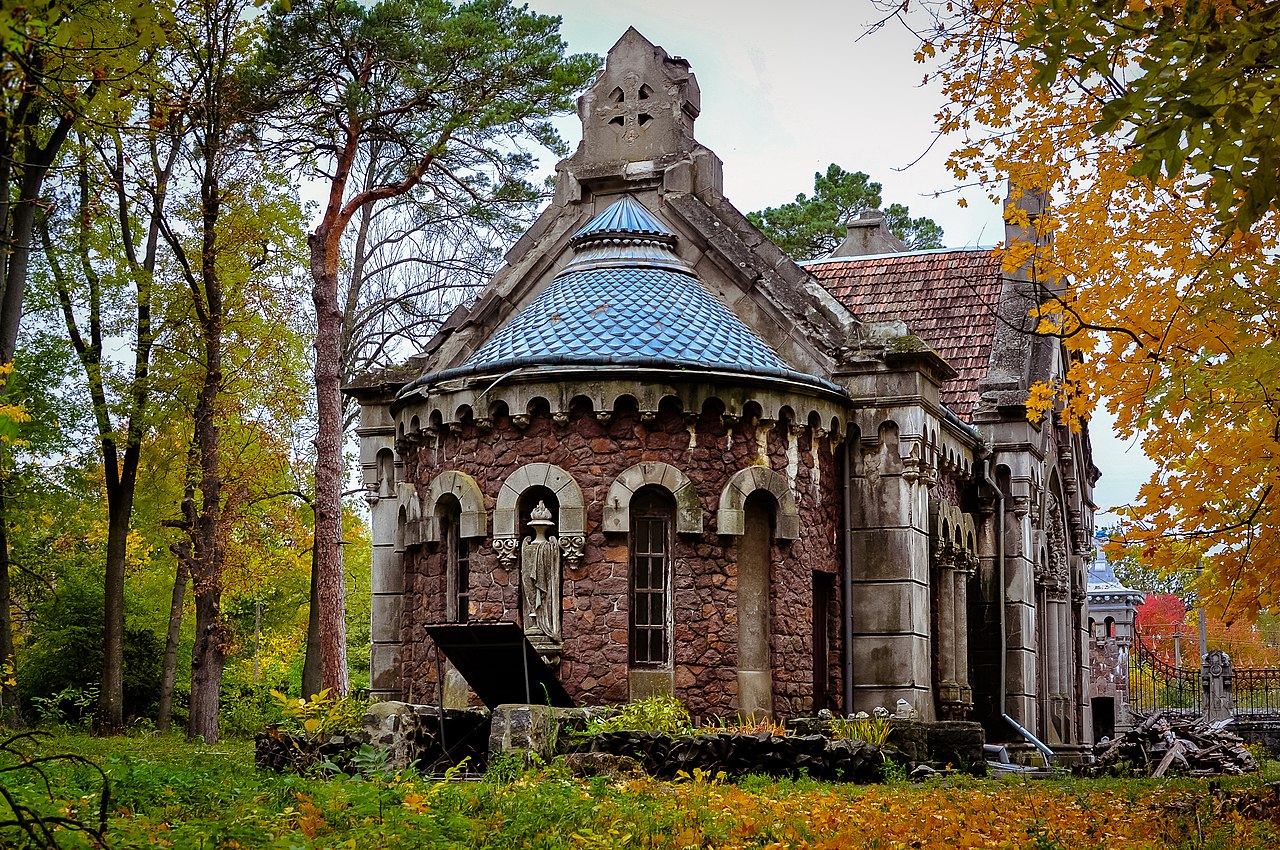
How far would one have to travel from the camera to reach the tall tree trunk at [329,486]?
23.9 metres

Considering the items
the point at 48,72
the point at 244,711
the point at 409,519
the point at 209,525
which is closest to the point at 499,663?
the point at 409,519

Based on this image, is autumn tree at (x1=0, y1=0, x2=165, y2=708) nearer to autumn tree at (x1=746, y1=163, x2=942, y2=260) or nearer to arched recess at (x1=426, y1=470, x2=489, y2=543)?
arched recess at (x1=426, y1=470, x2=489, y2=543)

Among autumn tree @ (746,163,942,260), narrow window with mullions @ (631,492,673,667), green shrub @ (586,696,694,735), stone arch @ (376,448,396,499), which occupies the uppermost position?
autumn tree @ (746,163,942,260)

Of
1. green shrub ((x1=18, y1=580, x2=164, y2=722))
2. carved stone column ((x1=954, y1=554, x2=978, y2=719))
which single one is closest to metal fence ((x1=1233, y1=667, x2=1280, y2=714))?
carved stone column ((x1=954, y1=554, x2=978, y2=719))

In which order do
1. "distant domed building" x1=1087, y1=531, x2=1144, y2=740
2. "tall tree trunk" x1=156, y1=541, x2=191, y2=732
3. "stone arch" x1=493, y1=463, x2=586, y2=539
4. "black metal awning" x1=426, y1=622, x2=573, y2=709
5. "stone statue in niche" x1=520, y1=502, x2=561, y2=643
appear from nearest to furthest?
1. "black metal awning" x1=426, y1=622, x2=573, y2=709
2. "stone statue in niche" x1=520, y1=502, x2=561, y2=643
3. "stone arch" x1=493, y1=463, x2=586, y2=539
4. "tall tree trunk" x1=156, y1=541, x2=191, y2=732
5. "distant domed building" x1=1087, y1=531, x2=1144, y2=740

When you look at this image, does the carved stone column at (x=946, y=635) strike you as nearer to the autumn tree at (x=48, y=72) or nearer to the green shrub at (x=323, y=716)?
the green shrub at (x=323, y=716)

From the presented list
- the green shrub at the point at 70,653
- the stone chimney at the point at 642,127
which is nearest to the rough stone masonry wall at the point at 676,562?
the stone chimney at the point at 642,127

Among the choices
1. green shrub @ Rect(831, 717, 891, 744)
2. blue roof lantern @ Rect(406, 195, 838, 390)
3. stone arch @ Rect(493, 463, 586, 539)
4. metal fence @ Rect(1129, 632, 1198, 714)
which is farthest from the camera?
metal fence @ Rect(1129, 632, 1198, 714)

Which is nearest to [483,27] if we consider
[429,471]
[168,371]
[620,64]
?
[620,64]

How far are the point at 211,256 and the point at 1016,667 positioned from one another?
15.4 m

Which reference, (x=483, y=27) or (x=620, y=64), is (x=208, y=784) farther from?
(x=483, y=27)

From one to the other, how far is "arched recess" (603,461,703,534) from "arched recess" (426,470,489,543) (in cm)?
162

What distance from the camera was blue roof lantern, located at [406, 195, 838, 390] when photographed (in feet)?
57.6

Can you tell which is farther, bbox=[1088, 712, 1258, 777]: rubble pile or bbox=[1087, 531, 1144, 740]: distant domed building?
bbox=[1087, 531, 1144, 740]: distant domed building
